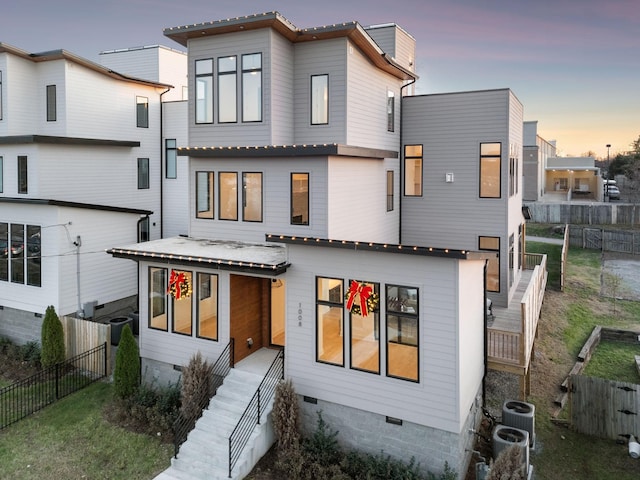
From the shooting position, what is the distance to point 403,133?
1734cm

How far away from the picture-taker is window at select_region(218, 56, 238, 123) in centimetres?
1353

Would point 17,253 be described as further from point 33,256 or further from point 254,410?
point 254,410

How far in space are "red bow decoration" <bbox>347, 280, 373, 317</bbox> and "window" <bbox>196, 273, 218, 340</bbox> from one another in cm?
382

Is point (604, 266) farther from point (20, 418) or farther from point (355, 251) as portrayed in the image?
point (20, 418)

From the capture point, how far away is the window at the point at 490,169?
16.0 meters

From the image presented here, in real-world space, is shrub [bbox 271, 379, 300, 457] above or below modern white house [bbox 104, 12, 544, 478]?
below

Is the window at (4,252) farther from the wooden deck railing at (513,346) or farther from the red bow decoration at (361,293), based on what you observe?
the wooden deck railing at (513,346)

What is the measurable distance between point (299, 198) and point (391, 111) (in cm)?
569

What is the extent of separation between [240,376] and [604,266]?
2544 cm

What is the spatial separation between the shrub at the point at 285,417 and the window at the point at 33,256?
10375mm

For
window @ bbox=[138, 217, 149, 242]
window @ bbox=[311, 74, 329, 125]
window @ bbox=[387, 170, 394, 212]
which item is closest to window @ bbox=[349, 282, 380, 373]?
window @ bbox=[311, 74, 329, 125]

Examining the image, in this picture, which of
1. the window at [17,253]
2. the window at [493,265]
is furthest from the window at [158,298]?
the window at [493,265]

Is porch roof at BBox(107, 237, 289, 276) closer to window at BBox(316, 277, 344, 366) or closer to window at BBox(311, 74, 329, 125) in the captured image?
window at BBox(316, 277, 344, 366)

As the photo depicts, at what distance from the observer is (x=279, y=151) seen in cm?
1288
